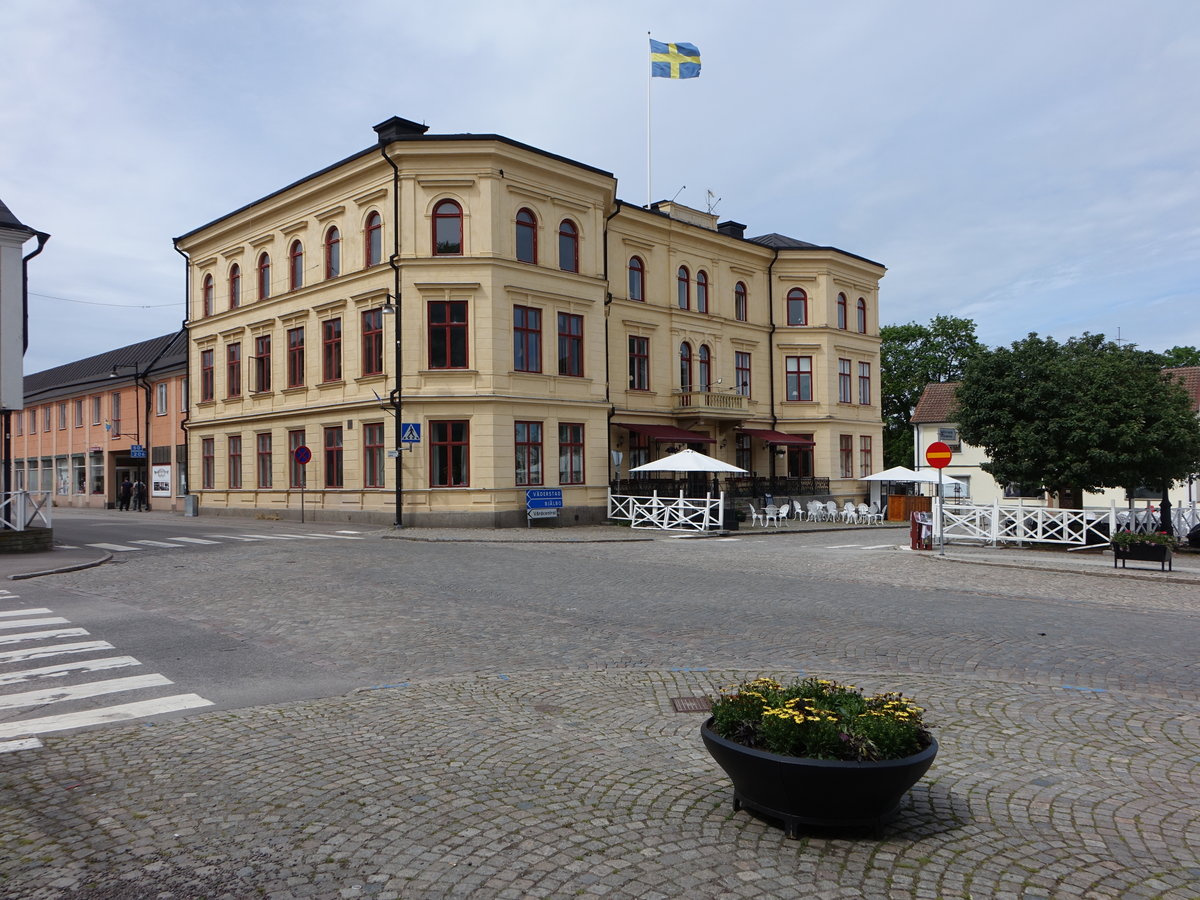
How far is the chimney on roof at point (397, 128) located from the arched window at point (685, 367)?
13.8m

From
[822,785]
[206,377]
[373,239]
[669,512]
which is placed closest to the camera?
[822,785]

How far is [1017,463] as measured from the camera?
22.6 metres

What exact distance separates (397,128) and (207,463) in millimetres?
17896

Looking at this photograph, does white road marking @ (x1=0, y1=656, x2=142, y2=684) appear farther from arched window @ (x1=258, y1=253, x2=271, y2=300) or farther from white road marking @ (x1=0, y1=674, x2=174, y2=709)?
arched window @ (x1=258, y1=253, x2=271, y2=300)

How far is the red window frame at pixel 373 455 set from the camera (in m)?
30.9

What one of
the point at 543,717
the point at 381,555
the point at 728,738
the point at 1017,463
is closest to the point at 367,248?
the point at 381,555

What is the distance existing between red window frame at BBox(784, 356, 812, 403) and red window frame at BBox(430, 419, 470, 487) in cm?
1935

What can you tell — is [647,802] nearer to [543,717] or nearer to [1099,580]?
[543,717]

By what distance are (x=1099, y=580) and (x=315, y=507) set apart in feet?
85.4

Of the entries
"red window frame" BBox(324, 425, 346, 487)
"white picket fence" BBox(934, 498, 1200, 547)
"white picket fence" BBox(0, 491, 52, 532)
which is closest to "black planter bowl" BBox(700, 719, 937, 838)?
"white picket fence" BBox(934, 498, 1200, 547)

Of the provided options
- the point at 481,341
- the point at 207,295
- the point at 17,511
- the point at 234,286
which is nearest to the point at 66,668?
the point at 17,511

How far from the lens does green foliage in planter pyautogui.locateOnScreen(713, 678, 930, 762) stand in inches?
166

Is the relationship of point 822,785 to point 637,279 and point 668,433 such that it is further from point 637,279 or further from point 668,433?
point 637,279

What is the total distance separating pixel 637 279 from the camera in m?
37.0
